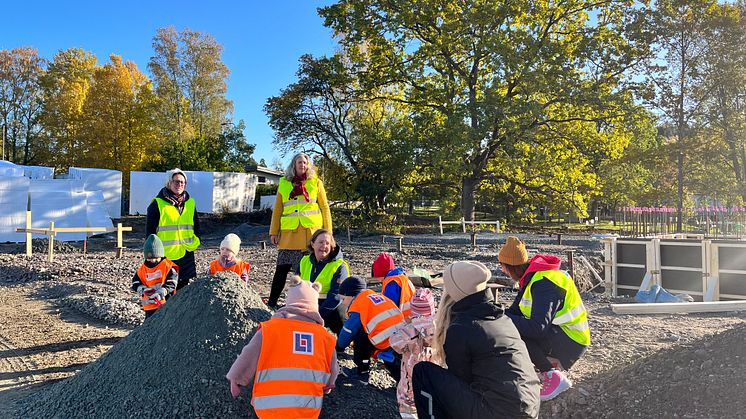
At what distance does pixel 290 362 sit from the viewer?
8.83ft

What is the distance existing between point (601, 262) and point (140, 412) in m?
11.9

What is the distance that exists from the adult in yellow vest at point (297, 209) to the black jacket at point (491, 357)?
2685mm

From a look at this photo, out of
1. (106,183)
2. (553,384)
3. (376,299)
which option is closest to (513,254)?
(553,384)

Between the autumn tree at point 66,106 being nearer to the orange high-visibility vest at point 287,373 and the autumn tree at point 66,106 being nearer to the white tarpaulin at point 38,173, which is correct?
the white tarpaulin at point 38,173

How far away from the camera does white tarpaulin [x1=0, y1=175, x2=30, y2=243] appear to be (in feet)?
57.5

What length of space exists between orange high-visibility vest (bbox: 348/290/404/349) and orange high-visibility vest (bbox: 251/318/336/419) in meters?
0.88

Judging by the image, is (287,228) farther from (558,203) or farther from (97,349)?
(558,203)

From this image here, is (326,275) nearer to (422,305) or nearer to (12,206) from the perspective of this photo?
(422,305)

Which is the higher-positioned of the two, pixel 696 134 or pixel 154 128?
pixel 154 128

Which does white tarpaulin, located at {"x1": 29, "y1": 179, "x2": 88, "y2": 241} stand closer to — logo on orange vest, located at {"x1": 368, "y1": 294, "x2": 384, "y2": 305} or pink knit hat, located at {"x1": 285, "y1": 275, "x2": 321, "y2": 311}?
logo on orange vest, located at {"x1": 368, "y1": 294, "x2": 384, "y2": 305}

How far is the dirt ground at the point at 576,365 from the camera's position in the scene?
10.5ft

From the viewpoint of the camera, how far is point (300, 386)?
270 cm

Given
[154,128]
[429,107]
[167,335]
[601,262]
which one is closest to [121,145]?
[154,128]

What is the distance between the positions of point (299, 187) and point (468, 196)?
19201 millimetres
